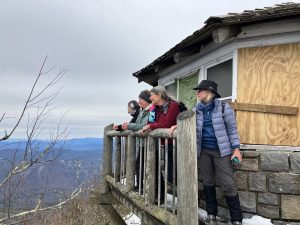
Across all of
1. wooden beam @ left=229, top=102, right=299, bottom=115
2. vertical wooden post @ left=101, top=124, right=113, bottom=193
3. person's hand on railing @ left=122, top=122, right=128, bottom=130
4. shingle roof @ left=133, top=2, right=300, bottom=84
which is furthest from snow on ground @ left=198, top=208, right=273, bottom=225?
vertical wooden post @ left=101, top=124, right=113, bottom=193

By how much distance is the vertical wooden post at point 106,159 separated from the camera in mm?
8352

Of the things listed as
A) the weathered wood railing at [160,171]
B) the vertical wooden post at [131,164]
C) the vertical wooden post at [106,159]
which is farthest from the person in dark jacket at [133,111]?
the vertical wooden post at [106,159]

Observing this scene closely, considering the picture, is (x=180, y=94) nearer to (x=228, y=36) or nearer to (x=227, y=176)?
(x=228, y=36)

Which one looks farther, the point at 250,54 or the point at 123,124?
the point at 123,124

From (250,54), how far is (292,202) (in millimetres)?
2467

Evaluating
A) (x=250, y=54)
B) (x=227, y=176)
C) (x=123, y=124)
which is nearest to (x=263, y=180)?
(x=227, y=176)

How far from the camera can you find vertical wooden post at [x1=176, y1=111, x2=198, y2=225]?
13.1ft

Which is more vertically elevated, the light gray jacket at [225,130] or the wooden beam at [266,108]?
the wooden beam at [266,108]

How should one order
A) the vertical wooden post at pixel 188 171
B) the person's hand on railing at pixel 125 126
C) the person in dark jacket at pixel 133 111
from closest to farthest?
the vertical wooden post at pixel 188 171, the person's hand on railing at pixel 125 126, the person in dark jacket at pixel 133 111

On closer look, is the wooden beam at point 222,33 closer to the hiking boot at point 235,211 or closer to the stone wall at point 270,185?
the stone wall at point 270,185

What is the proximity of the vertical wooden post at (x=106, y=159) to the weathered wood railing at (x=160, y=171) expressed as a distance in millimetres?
161

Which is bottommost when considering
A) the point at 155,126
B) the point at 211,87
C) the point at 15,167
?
the point at 15,167

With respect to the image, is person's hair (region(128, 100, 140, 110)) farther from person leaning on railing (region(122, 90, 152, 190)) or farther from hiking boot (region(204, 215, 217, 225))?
hiking boot (region(204, 215, 217, 225))

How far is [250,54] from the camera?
21.0 feet
